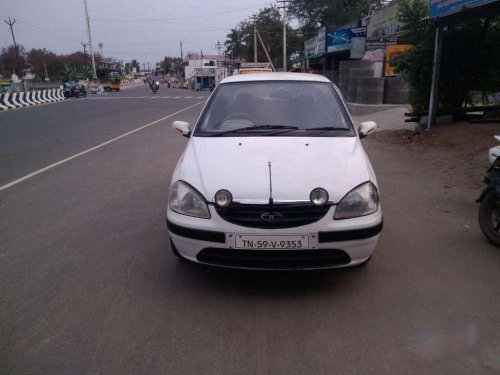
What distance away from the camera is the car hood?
3307 mm

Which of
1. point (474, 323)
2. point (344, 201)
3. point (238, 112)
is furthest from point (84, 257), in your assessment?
point (474, 323)

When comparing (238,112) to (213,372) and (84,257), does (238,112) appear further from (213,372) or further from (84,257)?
(213,372)

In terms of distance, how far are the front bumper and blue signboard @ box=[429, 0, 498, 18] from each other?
6466 millimetres

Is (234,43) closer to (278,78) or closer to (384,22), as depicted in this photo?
(384,22)

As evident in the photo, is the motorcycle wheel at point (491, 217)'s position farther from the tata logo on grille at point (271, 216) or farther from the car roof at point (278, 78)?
the tata logo on grille at point (271, 216)

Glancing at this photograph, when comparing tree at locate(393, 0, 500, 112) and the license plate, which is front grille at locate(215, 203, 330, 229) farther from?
tree at locate(393, 0, 500, 112)

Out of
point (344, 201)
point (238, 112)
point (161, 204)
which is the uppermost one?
point (238, 112)

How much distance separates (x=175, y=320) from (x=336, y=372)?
46.0 inches

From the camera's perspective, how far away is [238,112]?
4707mm

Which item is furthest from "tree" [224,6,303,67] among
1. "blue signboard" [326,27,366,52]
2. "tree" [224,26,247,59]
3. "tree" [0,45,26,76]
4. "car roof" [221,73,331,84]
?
"car roof" [221,73,331,84]

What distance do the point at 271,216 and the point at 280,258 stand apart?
311 mm

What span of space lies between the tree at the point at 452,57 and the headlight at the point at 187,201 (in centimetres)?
884

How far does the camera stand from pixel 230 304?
11.1 feet

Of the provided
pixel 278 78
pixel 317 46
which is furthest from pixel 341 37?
pixel 278 78
